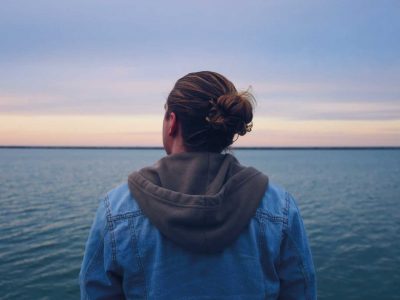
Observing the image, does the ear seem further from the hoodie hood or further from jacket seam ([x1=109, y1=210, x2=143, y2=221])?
jacket seam ([x1=109, y1=210, x2=143, y2=221])

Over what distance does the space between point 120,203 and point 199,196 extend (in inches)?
16.8

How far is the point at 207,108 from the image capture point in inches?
76.7

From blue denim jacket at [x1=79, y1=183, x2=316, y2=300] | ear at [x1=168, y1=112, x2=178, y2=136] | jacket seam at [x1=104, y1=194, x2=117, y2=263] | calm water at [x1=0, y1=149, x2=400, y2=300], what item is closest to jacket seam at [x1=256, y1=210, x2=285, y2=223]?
blue denim jacket at [x1=79, y1=183, x2=316, y2=300]

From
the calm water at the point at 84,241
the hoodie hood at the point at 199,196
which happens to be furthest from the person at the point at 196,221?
the calm water at the point at 84,241

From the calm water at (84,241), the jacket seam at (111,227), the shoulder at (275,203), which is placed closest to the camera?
the jacket seam at (111,227)

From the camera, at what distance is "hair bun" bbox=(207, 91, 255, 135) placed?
1.94 metres

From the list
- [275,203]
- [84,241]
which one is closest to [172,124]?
[275,203]

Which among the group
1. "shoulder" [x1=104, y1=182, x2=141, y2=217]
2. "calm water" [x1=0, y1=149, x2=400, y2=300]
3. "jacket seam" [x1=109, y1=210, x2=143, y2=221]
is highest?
"shoulder" [x1=104, y1=182, x2=141, y2=217]

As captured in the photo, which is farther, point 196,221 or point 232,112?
point 232,112

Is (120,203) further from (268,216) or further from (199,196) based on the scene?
(268,216)

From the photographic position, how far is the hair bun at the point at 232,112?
194 cm

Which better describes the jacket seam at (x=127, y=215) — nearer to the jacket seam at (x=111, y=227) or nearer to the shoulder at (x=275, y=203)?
the jacket seam at (x=111, y=227)

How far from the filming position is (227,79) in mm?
2045

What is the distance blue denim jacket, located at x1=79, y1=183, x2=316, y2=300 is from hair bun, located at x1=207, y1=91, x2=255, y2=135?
37 centimetres
